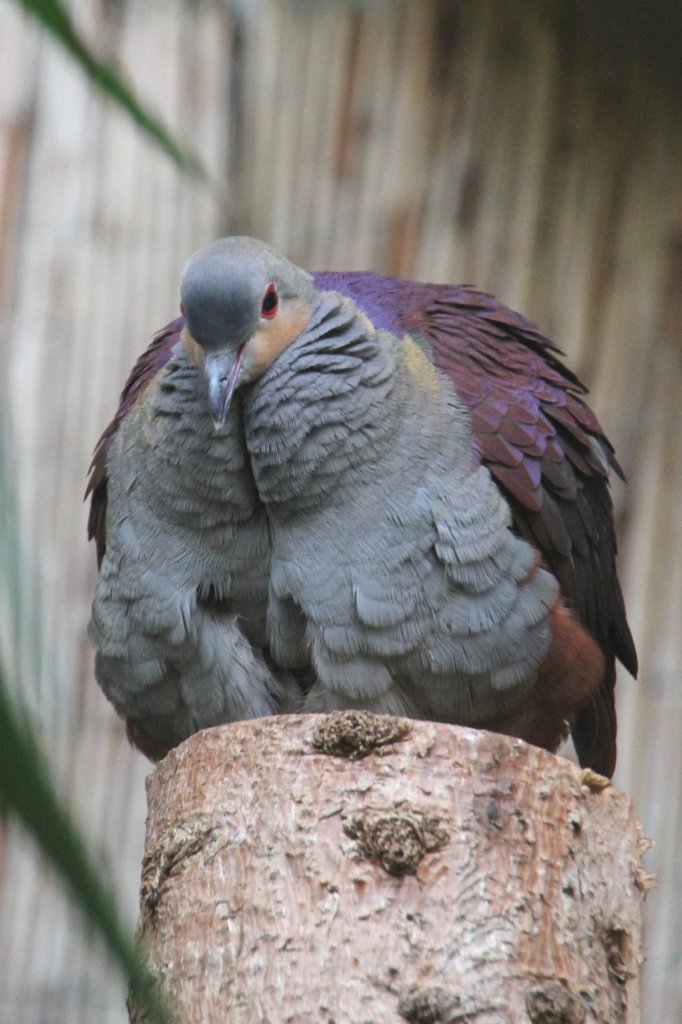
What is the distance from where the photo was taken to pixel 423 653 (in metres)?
2.98

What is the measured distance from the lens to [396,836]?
2.31 meters

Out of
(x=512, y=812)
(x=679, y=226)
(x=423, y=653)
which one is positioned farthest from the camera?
(x=679, y=226)

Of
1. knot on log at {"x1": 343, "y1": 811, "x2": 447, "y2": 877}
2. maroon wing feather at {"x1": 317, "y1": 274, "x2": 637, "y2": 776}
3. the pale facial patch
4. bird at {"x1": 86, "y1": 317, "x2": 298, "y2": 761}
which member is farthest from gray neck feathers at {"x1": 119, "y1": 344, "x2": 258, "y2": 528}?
knot on log at {"x1": 343, "y1": 811, "x2": 447, "y2": 877}

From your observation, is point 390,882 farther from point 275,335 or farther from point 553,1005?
point 275,335

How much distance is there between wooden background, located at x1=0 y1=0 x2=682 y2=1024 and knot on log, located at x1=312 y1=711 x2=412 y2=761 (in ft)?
8.55

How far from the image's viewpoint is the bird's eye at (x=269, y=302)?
308cm

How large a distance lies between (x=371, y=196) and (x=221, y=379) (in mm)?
2600

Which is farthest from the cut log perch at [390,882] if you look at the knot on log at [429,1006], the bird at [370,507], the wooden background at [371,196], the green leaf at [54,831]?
the wooden background at [371,196]

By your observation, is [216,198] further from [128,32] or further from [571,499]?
[571,499]

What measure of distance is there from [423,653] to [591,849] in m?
0.67

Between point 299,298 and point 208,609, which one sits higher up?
point 299,298

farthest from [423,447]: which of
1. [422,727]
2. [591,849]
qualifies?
[591,849]

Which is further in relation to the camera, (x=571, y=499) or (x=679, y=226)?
(x=679, y=226)

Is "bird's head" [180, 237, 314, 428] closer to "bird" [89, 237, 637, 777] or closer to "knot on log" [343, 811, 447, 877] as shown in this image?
"bird" [89, 237, 637, 777]
